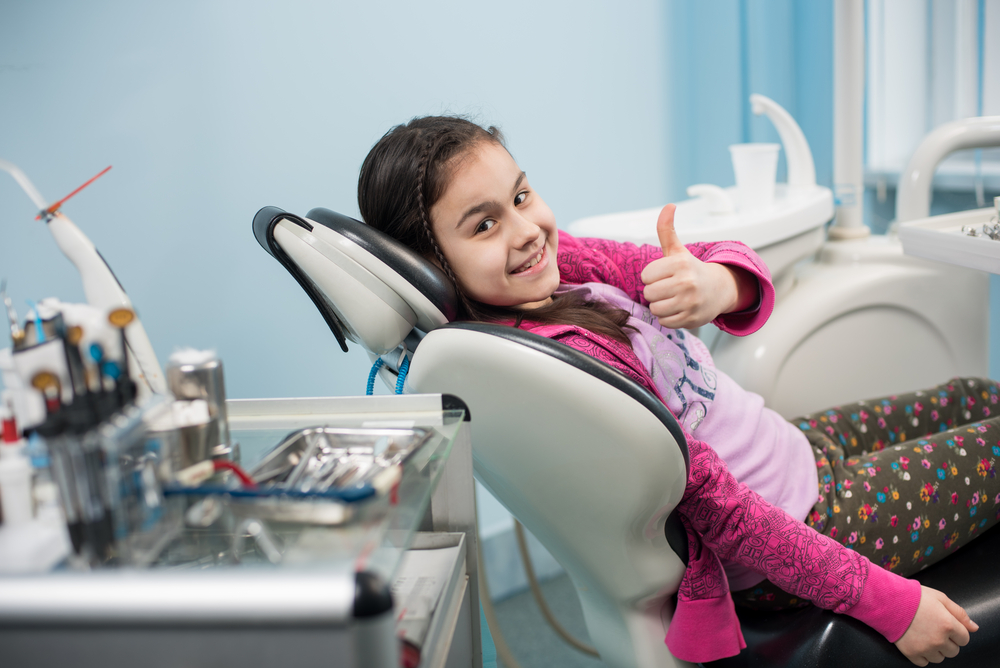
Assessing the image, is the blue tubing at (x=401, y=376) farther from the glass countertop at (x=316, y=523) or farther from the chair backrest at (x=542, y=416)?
the glass countertop at (x=316, y=523)

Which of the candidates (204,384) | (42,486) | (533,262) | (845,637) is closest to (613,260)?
(533,262)

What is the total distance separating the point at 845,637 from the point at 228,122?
121cm

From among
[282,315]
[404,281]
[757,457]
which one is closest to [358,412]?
[404,281]

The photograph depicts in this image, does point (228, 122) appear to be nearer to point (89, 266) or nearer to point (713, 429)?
point (89, 266)

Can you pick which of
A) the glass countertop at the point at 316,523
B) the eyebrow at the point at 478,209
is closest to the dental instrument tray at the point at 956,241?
the eyebrow at the point at 478,209

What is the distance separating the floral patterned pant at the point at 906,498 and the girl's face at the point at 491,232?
478mm

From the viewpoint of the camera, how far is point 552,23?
1.67 metres

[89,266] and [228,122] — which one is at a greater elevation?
[228,122]

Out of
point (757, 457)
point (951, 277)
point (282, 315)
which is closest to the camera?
point (757, 457)

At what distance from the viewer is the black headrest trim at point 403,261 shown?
2.51 feet

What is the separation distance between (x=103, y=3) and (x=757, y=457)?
1.20m

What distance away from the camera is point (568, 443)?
0.71 m

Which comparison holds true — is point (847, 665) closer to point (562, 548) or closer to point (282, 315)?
point (562, 548)

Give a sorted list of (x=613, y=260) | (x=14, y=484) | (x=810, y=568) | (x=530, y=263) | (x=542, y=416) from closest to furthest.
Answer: (x=14, y=484), (x=542, y=416), (x=810, y=568), (x=530, y=263), (x=613, y=260)
